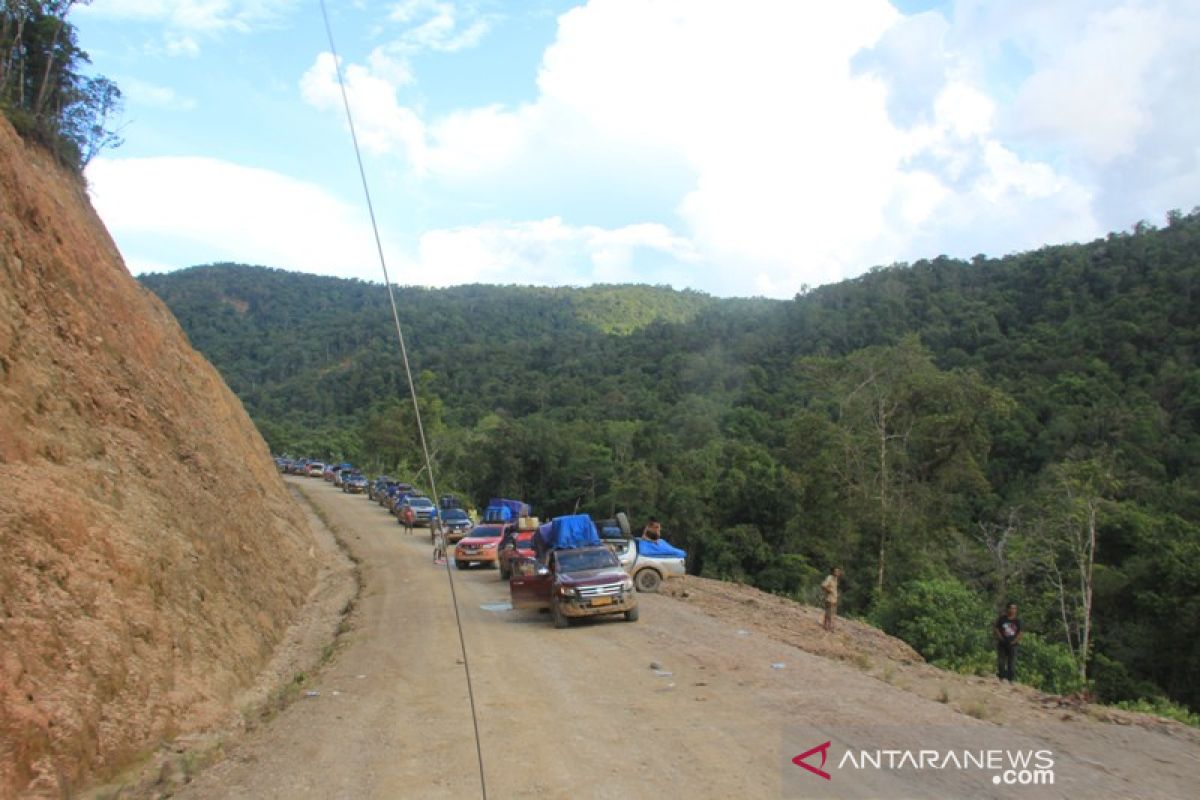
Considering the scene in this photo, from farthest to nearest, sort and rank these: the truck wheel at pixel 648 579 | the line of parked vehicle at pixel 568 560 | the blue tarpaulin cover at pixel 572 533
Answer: the truck wheel at pixel 648 579
the blue tarpaulin cover at pixel 572 533
the line of parked vehicle at pixel 568 560

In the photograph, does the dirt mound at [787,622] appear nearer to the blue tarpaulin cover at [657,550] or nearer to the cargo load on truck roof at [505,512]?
the blue tarpaulin cover at [657,550]

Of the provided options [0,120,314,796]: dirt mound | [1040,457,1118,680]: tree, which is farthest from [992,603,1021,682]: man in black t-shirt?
[1040,457,1118,680]: tree

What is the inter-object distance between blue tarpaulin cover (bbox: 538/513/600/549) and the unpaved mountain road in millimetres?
5235

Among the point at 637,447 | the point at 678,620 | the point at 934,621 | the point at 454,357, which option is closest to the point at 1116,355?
the point at 637,447

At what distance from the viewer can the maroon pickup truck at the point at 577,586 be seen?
626 inches

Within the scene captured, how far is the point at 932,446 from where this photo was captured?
37219 mm

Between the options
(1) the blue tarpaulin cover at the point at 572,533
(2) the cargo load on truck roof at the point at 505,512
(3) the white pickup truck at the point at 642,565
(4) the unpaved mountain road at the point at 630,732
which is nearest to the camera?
(4) the unpaved mountain road at the point at 630,732

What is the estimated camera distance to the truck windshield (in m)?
16.9

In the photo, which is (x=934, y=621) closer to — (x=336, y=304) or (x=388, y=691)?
(x=388, y=691)

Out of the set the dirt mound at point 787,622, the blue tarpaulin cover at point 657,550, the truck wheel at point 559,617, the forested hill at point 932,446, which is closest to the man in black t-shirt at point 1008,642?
the dirt mound at point 787,622

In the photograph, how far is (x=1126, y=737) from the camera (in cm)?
877

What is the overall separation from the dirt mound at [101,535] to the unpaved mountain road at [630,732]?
3.95 ft

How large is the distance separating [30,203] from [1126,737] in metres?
19.0

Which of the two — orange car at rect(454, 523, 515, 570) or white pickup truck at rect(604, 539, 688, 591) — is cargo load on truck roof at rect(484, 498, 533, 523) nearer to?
orange car at rect(454, 523, 515, 570)
